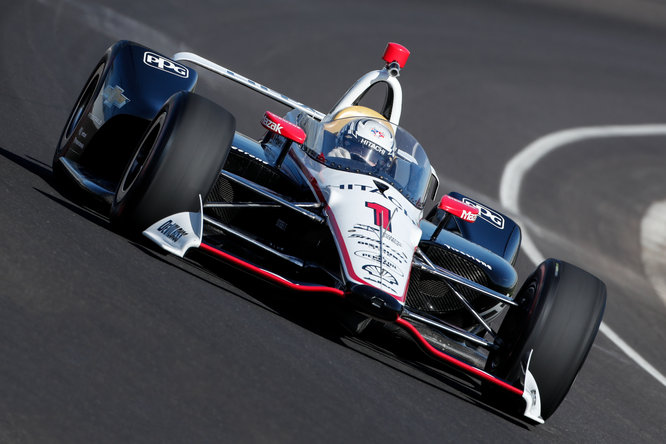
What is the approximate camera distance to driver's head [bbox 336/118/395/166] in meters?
7.96

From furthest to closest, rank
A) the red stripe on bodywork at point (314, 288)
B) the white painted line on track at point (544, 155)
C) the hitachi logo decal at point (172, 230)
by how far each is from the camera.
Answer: the white painted line on track at point (544, 155) → the hitachi logo decal at point (172, 230) → the red stripe on bodywork at point (314, 288)

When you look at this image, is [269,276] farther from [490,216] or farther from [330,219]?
[490,216]

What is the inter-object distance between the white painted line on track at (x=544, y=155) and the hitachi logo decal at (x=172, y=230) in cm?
507

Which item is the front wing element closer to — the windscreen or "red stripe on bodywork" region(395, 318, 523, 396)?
"red stripe on bodywork" region(395, 318, 523, 396)

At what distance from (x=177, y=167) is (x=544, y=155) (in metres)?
11.6

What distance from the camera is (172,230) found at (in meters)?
6.55

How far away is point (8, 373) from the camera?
4570 millimetres

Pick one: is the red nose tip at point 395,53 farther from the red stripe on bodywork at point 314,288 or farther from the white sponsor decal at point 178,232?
the red stripe on bodywork at point 314,288

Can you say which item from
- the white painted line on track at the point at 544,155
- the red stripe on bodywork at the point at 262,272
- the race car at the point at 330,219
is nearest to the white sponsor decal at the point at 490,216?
the race car at the point at 330,219

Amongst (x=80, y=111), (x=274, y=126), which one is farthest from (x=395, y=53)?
(x=80, y=111)

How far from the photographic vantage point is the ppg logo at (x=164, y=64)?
28.0ft

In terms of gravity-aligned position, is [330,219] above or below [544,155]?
above

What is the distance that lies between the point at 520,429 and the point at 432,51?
15.0 m

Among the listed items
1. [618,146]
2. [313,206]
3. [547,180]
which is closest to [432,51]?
[618,146]
